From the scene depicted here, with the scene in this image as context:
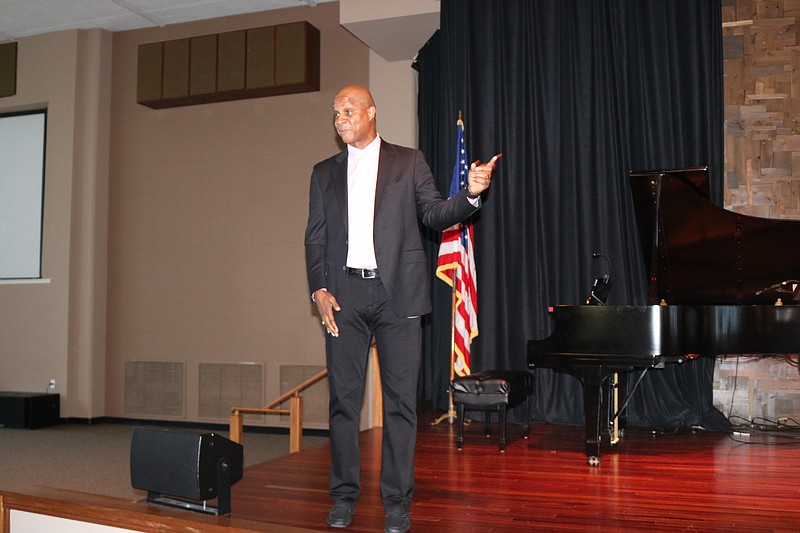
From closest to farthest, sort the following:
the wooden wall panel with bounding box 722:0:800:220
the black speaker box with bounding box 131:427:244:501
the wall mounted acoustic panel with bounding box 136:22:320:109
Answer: the black speaker box with bounding box 131:427:244:501
the wooden wall panel with bounding box 722:0:800:220
the wall mounted acoustic panel with bounding box 136:22:320:109

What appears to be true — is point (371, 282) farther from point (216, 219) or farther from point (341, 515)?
point (216, 219)

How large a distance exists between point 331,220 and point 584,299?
12.5ft

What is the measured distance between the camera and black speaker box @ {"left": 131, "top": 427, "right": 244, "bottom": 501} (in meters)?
2.39

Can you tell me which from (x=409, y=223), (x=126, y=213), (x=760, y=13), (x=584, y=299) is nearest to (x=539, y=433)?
(x=584, y=299)

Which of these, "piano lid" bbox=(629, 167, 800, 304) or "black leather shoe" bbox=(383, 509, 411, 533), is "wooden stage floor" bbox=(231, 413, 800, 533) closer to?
"black leather shoe" bbox=(383, 509, 411, 533)

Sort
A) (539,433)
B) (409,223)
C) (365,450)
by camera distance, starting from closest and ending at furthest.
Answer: (409,223) → (365,450) → (539,433)

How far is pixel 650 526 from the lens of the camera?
306 cm

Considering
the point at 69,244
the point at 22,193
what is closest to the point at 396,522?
the point at 69,244

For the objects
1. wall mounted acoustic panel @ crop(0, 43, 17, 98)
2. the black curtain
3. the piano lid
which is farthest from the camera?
wall mounted acoustic panel @ crop(0, 43, 17, 98)

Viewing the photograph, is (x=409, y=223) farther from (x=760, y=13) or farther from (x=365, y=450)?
(x=760, y=13)

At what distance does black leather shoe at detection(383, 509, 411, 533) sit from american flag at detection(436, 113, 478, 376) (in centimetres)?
321

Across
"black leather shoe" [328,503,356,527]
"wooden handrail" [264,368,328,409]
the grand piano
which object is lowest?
"black leather shoe" [328,503,356,527]

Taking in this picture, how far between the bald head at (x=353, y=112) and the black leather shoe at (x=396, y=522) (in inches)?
→ 54.3

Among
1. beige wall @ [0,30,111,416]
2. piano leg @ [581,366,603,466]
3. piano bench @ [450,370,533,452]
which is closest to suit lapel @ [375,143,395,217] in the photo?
piano leg @ [581,366,603,466]
